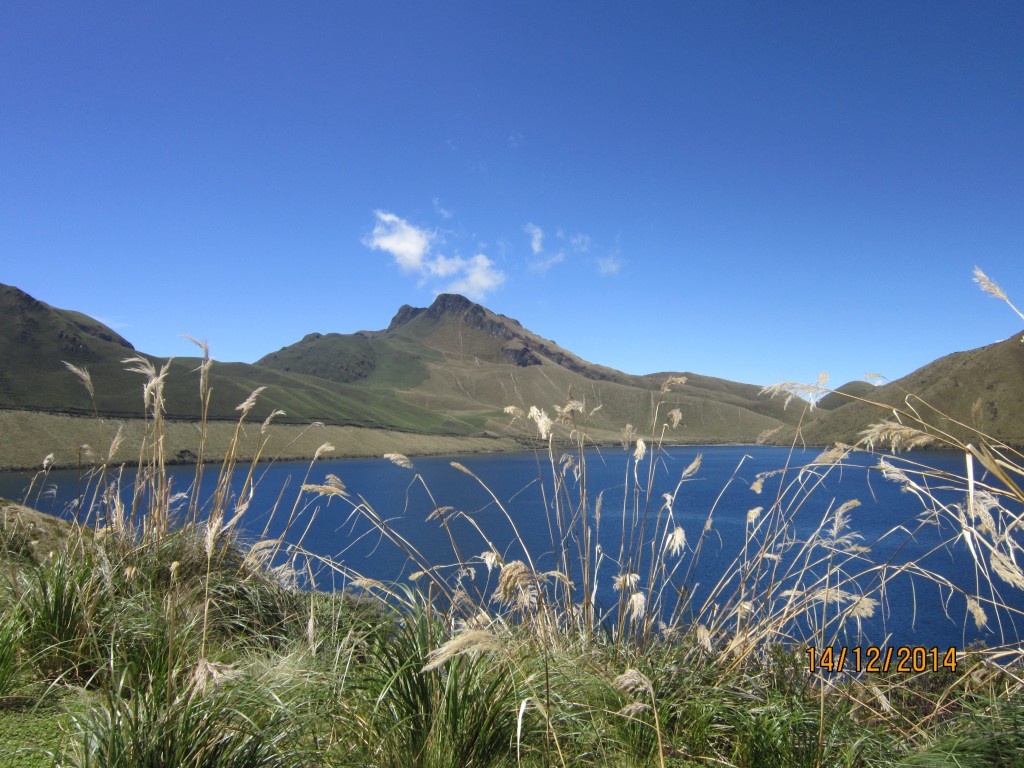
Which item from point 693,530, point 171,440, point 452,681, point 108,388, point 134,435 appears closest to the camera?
point 452,681

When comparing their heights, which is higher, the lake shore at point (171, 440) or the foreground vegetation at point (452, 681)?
the foreground vegetation at point (452, 681)

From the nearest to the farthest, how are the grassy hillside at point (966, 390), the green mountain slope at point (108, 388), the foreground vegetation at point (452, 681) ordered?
the foreground vegetation at point (452, 681) → the grassy hillside at point (966, 390) → the green mountain slope at point (108, 388)

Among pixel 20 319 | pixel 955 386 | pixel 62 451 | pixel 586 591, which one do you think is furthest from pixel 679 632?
pixel 20 319

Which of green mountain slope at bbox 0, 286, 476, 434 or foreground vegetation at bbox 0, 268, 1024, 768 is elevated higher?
green mountain slope at bbox 0, 286, 476, 434

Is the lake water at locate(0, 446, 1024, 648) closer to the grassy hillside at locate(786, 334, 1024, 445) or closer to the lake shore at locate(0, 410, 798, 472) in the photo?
the lake shore at locate(0, 410, 798, 472)

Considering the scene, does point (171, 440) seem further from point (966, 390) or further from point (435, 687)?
point (966, 390)

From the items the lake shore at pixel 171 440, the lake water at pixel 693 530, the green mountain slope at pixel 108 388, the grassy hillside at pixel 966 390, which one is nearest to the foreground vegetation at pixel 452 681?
the lake water at pixel 693 530

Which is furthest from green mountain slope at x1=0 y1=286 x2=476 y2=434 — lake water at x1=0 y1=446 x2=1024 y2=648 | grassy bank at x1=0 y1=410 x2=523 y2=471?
lake water at x1=0 y1=446 x2=1024 y2=648

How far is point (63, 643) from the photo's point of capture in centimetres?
287

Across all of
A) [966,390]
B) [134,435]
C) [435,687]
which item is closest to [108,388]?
[134,435]

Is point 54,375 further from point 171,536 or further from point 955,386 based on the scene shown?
point 955,386

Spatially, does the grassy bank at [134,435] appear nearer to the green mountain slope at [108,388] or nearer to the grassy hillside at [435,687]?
the green mountain slope at [108,388]

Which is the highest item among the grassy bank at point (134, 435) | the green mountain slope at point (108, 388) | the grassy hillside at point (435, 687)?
the green mountain slope at point (108, 388)

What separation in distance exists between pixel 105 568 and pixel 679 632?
3.44 metres
